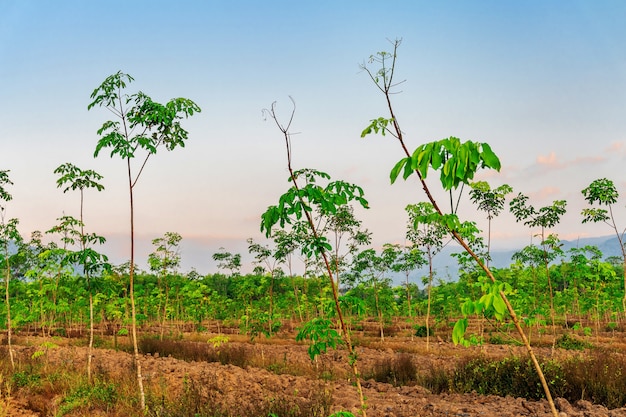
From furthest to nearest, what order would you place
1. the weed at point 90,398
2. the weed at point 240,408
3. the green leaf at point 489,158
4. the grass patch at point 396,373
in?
the grass patch at point 396,373 → the weed at point 90,398 → the weed at point 240,408 → the green leaf at point 489,158

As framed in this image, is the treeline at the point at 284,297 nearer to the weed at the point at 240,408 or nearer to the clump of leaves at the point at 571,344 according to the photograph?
the clump of leaves at the point at 571,344

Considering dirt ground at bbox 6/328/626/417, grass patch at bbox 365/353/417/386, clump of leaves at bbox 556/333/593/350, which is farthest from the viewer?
clump of leaves at bbox 556/333/593/350

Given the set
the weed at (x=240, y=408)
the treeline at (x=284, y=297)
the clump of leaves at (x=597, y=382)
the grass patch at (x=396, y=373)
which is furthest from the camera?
the treeline at (x=284, y=297)

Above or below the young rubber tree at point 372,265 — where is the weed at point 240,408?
below

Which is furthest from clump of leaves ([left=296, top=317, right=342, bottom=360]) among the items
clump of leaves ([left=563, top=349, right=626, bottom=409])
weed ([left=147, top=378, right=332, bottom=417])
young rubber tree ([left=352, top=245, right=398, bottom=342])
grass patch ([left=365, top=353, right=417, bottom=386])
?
young rubber tree ([left=352, top=245, right=398, bottom=342])

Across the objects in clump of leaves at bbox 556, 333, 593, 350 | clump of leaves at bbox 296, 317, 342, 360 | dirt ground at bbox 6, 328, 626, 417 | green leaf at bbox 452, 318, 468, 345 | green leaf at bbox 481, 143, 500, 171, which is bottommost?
clump of leaves at bbox 556, 333, 593, 350

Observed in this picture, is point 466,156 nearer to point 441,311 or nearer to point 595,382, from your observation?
point 595,382

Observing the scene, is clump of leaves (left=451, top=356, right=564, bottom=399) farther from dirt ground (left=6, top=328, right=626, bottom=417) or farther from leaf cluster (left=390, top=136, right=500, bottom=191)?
leaf cluster (left=390, top=136, right=500, bottom=191)

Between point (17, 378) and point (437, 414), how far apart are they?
9122 mm

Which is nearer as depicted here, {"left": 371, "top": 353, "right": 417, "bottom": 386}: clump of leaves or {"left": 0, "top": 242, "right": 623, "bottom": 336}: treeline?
{"left": 371, "top": 353, "right": 417, "bottom": 386}: clump of leaves

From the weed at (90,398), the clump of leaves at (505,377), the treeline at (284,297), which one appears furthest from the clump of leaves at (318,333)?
the treeline at (284,297)

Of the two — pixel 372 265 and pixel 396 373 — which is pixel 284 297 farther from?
pixel 396 373

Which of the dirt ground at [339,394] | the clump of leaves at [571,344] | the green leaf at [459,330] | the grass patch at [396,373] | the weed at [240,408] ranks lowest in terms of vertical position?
the clump of leaves at [571,344]

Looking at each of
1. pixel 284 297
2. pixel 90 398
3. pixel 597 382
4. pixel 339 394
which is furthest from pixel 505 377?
pixel 284 297
